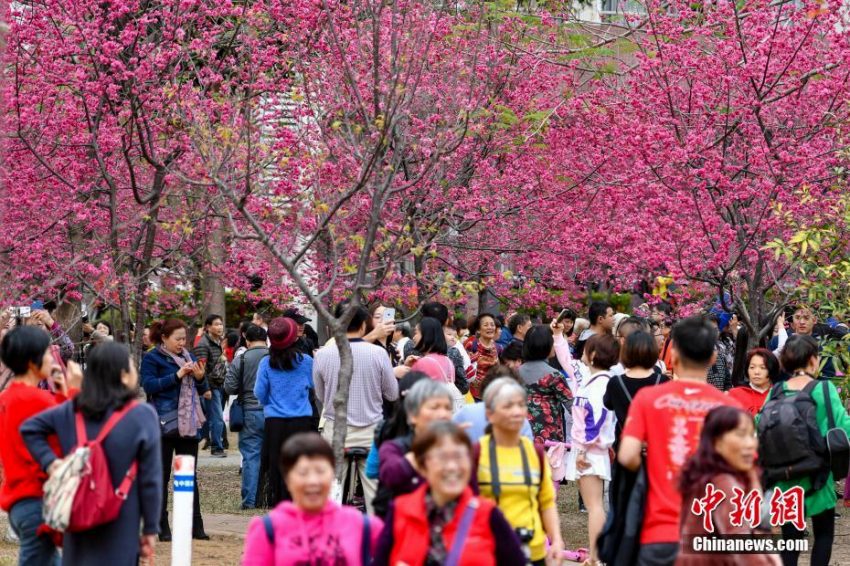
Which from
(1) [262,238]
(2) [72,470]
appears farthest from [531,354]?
(2) [72,470]

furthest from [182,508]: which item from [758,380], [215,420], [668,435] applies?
[215,420]

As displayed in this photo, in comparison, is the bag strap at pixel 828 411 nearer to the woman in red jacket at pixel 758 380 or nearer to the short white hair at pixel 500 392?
the woman in red jacket at pixel 758 380

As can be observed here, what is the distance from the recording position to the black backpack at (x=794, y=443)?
28.6 ft

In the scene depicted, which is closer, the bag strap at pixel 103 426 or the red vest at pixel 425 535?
the red vest at pixel 425 535

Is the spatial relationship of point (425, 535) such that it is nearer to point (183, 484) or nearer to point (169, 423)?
point (183, 484)

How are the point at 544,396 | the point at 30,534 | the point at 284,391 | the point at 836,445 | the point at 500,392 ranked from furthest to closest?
the point at 284,391 < the point at 544,396 < the point at 836,445 < the point at 30,534 < the point at 500,392

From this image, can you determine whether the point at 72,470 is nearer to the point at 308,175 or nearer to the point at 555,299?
the point at 308,175

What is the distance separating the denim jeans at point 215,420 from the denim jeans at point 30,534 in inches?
430

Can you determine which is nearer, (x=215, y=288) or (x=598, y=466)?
(x=598, y=466)

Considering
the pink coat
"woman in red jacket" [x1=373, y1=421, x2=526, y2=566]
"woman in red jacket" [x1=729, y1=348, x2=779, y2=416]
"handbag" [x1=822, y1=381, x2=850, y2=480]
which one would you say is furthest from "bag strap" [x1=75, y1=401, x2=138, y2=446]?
"woman in red jacket" [x1=729, y1=348, x2=779, y2=416]

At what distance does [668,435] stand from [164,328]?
18.2 ft

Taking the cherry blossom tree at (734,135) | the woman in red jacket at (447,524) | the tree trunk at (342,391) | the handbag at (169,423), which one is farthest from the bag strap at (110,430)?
the cherry blossom tree at (734,135)

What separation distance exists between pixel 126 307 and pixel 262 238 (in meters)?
3.51

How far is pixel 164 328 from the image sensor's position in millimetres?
10875
